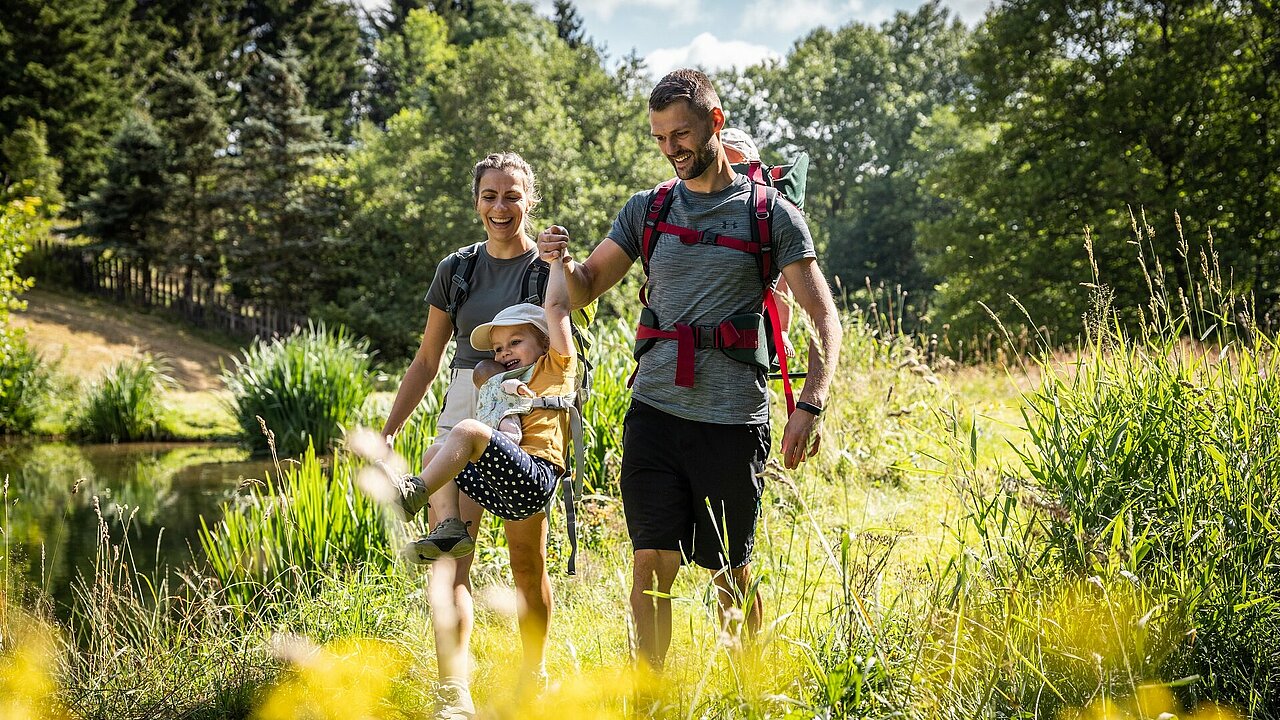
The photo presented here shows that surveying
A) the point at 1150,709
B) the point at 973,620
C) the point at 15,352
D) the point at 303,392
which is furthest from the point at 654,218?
the point at 15,352

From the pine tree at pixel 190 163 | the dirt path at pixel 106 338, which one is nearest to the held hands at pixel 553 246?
the dirt path at pixel 106 338

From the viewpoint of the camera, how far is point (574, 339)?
308 cm

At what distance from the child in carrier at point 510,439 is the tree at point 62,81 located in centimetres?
2939

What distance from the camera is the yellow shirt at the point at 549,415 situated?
9.21 feet

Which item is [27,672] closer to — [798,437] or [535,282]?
[535,282]

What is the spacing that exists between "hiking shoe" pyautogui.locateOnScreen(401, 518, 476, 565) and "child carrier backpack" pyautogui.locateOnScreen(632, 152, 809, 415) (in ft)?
2.26

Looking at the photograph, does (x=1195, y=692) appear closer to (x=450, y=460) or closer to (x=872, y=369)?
(x=450, y=460)

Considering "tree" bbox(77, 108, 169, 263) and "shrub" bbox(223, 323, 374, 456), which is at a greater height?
"tree" bbox(77, 108, 169, 263)

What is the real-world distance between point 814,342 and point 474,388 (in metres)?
1.11

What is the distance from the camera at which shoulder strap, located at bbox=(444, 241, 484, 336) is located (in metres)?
3.15

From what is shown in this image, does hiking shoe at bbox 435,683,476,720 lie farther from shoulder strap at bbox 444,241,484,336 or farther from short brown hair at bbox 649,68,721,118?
short brown hair at bbox 649,68,721,118

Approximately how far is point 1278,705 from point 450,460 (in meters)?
2.17

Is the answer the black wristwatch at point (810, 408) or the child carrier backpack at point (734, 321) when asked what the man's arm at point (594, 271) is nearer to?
the child carrier backpack at point (734, 321)

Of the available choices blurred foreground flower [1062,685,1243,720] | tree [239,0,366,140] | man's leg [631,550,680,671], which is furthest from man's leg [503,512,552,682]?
tree [239,0,366,140]
